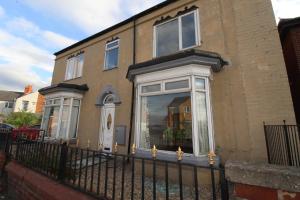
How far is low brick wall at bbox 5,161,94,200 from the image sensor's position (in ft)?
11.7

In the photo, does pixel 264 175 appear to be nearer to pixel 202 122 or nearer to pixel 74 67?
pixel 202 122

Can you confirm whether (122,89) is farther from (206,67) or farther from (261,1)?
(261,1)

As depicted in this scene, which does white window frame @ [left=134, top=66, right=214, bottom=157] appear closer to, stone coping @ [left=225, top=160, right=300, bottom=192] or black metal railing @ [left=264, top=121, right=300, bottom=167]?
black metal railing @ [left=264, top=121, right=300, bottom=167]

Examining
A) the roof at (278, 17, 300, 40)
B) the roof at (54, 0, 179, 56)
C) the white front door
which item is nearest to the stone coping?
the roof at (278, 17, 300, 40)

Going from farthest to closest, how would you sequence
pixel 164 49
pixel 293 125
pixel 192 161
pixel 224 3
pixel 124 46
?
pixel 124 46 → pixel 164 49 → pixel 224 3 → pixel 192 161 → pixel 293 125

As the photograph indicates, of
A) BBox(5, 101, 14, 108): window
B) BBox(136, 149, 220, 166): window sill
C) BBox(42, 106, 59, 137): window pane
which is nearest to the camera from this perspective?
BBox(136, 149, 220, 166): window sill

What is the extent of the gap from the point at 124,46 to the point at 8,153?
22.6 ft

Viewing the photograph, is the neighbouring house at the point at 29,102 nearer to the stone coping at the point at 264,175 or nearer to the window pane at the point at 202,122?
the window pane at the point at 202,122

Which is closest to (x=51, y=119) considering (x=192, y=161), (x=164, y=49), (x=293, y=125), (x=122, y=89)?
(x=122, y=89)

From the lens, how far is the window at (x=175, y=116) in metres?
5.84

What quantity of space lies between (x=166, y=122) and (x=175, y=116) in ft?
1.40

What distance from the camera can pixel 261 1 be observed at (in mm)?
6352

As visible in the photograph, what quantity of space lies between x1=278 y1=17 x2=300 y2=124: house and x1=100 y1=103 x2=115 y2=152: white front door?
7760mm

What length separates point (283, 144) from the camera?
5184 mm
